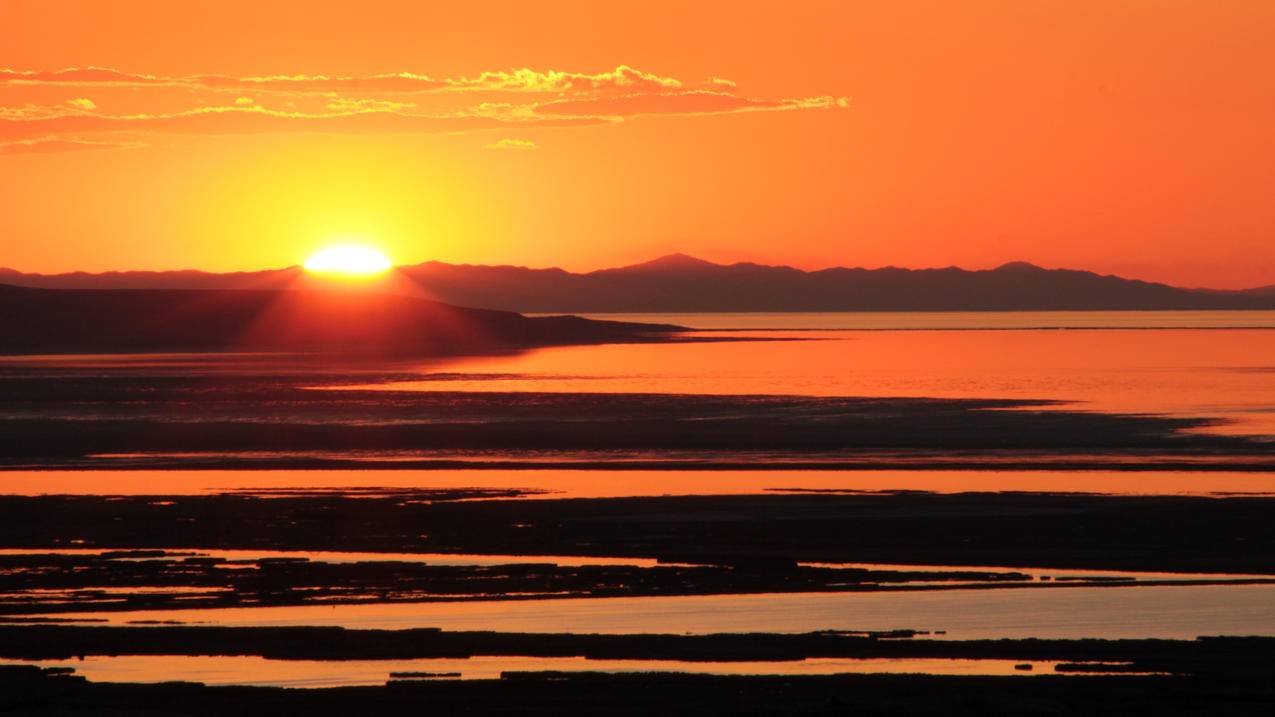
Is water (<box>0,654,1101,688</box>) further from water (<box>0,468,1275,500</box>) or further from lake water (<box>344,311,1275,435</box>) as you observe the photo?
lake water (<box>344,311,1275,435</box>)

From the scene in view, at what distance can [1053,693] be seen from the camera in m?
15.1

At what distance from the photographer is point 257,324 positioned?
14738cm

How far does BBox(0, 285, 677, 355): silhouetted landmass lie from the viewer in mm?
134125

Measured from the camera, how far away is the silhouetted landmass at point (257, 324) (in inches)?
5281

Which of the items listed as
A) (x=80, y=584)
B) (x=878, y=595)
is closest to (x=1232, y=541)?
(x=878, y=595)

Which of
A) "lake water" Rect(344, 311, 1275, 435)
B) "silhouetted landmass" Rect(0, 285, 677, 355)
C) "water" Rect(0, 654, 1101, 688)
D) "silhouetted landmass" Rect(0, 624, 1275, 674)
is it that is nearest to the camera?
"water" Rect(0, 654, 1101, 688)

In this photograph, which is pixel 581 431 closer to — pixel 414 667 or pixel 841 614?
pixel 841 614

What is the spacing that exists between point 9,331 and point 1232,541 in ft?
403

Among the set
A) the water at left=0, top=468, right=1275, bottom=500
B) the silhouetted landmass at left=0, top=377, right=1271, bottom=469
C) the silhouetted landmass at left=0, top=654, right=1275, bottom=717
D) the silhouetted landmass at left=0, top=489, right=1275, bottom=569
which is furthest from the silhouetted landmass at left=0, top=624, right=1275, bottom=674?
the silhouetted landmass at left=0, top=377, right=1271, bottom=469

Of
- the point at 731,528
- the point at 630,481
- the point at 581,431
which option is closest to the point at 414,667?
the point at 731,528

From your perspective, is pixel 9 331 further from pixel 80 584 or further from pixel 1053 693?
pixel 1053 693

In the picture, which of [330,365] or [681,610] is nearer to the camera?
[681,610]

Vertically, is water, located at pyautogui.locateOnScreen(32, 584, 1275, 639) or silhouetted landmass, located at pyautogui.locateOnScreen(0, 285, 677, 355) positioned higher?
silhouetted landmass, located at pyautogui.locateOnScreen(0, 285, 677, 355)

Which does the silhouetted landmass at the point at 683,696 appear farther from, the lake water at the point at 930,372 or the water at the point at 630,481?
the lake water at the point at 930,372
